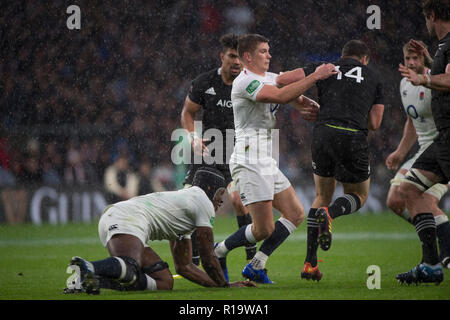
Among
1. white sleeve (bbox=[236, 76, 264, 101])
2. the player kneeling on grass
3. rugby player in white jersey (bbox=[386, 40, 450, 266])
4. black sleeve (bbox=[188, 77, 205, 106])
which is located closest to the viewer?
the player kneeling on grass

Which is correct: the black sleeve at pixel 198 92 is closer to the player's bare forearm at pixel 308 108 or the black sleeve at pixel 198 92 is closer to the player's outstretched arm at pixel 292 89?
the player's bare forearm at pixel 308 108

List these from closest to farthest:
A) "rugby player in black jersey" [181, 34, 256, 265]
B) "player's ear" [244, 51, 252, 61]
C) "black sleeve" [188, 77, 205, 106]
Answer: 1. "player's ear" [244, 51, 252, 61]
2. "rugby player in black jersey" [181, 34, 256, 265]
3. "black sleeve" [188, 77, 205, 106]

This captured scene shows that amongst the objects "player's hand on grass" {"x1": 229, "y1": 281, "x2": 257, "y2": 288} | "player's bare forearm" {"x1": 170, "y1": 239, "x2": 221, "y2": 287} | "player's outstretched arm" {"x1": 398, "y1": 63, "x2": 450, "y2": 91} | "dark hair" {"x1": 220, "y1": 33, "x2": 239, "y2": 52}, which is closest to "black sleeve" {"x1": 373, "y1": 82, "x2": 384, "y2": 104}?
"player's outstretched arm" {"x1": 398, "y1": 63, "x2": 450, "y2": 91}

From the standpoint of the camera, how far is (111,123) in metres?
16.1

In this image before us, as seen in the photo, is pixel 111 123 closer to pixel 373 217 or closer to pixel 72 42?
pixel 72 42

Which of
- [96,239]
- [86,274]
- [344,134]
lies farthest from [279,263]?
[96,239]

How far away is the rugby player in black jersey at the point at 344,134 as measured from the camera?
20.3ft

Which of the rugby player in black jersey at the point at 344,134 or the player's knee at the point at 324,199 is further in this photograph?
the player's knee at the point at 324,199

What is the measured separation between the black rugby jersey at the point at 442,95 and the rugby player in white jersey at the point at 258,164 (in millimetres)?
886

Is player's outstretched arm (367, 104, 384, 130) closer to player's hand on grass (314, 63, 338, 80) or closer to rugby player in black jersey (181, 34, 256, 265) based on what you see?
player's hand on grass (314, 63, 338, 80)

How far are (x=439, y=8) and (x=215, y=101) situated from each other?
107 inches

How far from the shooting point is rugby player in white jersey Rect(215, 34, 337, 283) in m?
5.93

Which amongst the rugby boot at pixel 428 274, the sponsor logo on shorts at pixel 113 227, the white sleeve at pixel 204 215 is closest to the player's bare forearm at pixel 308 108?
the white sleeve at pixel 204 215

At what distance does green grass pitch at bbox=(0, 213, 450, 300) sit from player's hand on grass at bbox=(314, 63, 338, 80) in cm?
167
